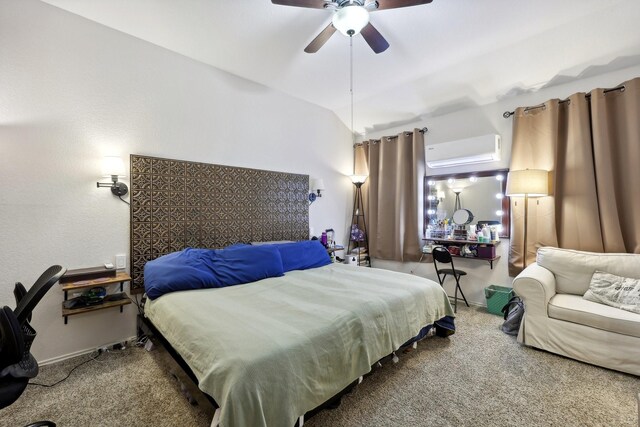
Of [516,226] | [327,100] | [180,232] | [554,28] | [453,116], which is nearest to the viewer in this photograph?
[554,28]

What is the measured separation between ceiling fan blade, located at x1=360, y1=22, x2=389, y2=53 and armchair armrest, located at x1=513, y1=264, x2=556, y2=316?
Result: 8.17 feet

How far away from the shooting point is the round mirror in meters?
3.90

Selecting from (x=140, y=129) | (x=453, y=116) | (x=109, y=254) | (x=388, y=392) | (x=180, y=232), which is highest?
(x=453, y=116)

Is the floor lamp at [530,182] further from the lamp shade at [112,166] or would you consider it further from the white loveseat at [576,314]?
the lamp shade at [112,166]

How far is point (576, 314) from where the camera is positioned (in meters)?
2.32

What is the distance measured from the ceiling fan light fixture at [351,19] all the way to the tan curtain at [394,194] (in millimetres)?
2542

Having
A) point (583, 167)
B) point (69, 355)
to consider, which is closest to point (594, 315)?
point (583, 167)

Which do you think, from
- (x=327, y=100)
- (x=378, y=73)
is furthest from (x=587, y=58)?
(x=327, y=100)

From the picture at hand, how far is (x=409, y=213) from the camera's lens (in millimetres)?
4312

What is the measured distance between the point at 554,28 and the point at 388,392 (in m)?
3.57

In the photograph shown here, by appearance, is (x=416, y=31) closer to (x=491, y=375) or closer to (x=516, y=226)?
(x=516, y=226)

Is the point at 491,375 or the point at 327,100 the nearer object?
the point at 491,375

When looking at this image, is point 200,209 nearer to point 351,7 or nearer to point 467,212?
point 351,7

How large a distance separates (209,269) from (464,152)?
3.47m
